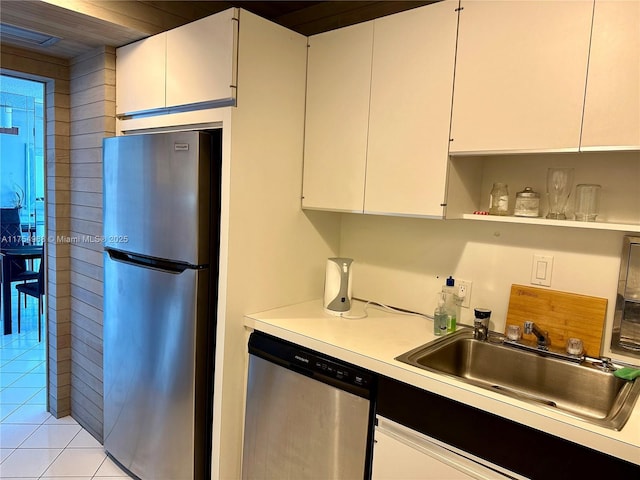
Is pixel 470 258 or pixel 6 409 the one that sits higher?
pixel 470 258

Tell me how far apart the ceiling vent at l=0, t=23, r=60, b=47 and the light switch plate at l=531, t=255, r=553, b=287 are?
2429mm

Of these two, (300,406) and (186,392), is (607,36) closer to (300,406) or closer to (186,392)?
(300,406)

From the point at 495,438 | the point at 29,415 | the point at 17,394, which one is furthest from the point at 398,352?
the point at 17,394

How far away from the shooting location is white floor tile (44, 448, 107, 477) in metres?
2.27

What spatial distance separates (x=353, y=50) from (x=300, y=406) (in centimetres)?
147

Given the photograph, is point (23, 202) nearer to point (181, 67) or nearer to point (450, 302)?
point (181, 67)

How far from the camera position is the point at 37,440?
2.51 m

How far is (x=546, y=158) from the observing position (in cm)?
170

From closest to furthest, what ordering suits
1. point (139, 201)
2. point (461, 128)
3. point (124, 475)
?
1. point (461, 128)
2. point (139, 201)
3. point (124, 475)

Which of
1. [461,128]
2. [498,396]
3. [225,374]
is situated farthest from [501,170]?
[225,374]

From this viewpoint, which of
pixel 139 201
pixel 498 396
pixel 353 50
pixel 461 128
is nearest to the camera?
pixel 498 396

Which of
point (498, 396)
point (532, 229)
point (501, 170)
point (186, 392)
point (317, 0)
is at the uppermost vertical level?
point (317, 0)

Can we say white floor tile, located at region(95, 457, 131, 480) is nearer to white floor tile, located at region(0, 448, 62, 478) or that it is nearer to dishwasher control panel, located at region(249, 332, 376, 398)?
white floor tile, located at region(0, 448, 62, 478)

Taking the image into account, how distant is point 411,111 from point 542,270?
800 millimetres
